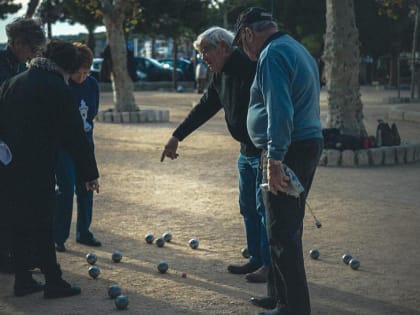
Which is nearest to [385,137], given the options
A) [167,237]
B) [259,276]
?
[167,237]

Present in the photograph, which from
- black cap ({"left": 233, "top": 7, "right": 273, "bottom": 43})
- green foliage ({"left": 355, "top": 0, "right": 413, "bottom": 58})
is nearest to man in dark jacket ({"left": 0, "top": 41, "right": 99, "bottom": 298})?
black cap ({"left": 233, "top": 7, "right": 273, "bottom": 43})

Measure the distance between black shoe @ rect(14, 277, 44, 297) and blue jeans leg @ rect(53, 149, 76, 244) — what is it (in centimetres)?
115

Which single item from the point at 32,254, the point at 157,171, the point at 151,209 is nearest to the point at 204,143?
the point at 157,171

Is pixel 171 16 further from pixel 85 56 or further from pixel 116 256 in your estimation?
pixel 116 256

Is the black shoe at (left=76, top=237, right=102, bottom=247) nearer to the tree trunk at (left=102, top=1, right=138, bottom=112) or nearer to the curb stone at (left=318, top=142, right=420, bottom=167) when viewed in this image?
the curb stone at (left=318, top=142, right=420, bottom=167)

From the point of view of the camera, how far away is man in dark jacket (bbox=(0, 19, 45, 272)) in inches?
230

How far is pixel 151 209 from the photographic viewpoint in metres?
8.90

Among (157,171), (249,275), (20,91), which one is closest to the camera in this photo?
(20,91)

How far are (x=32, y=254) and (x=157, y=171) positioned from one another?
6.00m

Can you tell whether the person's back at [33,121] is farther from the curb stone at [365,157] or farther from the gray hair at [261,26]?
the curb stone at [365,157]

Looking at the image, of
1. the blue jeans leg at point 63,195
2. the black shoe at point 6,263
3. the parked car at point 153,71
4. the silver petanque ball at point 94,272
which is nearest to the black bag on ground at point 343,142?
the blue jeans leg at point 63,195

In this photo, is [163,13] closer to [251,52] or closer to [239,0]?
[239,0]

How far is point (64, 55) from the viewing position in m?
5.63

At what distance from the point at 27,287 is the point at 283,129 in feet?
8.15
